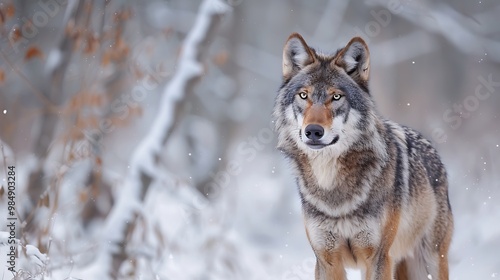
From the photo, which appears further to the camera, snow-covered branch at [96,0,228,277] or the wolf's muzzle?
snow-covered branch at [96,0,228,277]

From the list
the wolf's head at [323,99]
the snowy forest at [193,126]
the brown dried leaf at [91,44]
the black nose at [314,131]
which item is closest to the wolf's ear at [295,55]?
the wolf's head at [323,99]

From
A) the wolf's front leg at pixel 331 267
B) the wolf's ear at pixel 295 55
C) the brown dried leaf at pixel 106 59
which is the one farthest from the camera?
the brown dried leaf at pixel 106 59

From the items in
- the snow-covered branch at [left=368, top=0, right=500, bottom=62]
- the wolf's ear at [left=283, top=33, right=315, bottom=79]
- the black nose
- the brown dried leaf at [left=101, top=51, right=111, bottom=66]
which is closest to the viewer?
the black nose

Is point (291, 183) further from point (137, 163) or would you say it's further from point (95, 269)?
point (95, 269)

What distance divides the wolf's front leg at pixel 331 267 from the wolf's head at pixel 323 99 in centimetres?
62

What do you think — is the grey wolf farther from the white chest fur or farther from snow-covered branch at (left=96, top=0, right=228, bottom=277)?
snow-covered branch at (left=96, top=0, right=228, bottom=277)

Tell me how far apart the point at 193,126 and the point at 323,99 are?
31.2ft

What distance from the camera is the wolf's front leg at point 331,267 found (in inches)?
153

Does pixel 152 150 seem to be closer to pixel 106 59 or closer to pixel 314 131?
pixel 106 59

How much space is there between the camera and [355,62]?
12.9ft

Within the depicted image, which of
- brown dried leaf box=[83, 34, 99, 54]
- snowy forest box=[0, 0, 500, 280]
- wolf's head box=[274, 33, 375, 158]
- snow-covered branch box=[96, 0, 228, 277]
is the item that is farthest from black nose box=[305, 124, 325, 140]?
brown dried leaf box=[83, 34, 99, 54]

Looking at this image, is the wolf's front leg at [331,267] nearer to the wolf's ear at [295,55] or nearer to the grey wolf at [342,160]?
the grey wolf at [342,160]

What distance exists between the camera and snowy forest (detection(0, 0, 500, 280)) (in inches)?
269

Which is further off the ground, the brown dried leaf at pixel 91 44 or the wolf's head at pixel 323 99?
the brown dried leaf at pixel 91 44
